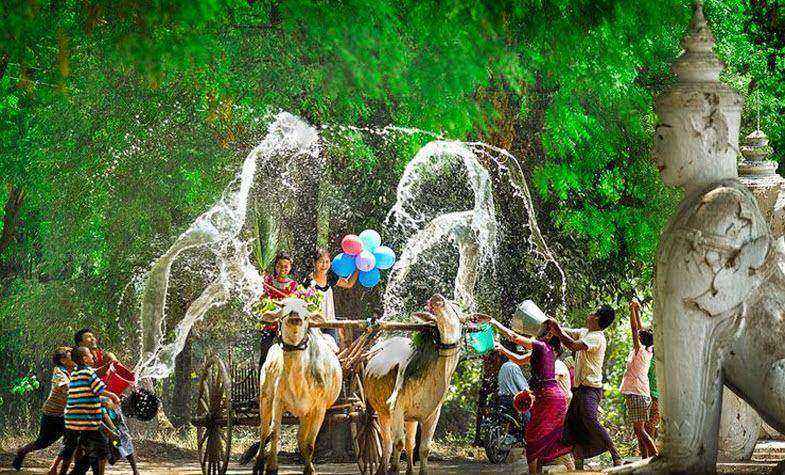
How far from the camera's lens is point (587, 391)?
11727 millimetres

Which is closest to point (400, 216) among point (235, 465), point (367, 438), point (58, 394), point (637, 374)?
point (235, 465)

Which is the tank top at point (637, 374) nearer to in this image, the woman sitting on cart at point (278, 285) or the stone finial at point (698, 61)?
the woman sitting on cart at point (278, 285)

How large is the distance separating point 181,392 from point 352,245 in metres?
9.91

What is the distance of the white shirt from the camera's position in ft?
39.1

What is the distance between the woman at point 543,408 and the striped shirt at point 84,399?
143 inches

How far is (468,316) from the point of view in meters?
11.5

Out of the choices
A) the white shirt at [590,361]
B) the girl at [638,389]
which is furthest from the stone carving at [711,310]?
the girl at [638,389]

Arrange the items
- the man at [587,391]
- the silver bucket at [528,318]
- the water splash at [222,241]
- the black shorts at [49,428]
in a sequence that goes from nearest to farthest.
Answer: the silver bucket at [528,318] → the man at [587,391] → the black shorts at [49,428] → the water splash at [222,241]

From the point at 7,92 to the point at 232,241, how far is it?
441 centimetres

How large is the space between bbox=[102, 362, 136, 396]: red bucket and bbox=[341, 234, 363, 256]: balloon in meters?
2.70

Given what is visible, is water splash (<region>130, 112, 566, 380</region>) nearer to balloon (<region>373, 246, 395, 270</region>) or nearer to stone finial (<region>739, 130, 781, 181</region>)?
balloon (<region>373, 246, 395, 270</region>)

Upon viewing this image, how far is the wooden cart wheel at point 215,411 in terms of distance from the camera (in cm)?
1386

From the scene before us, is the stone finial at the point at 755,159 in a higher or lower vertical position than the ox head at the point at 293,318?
higher

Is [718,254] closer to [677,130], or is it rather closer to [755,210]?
[755,210]
